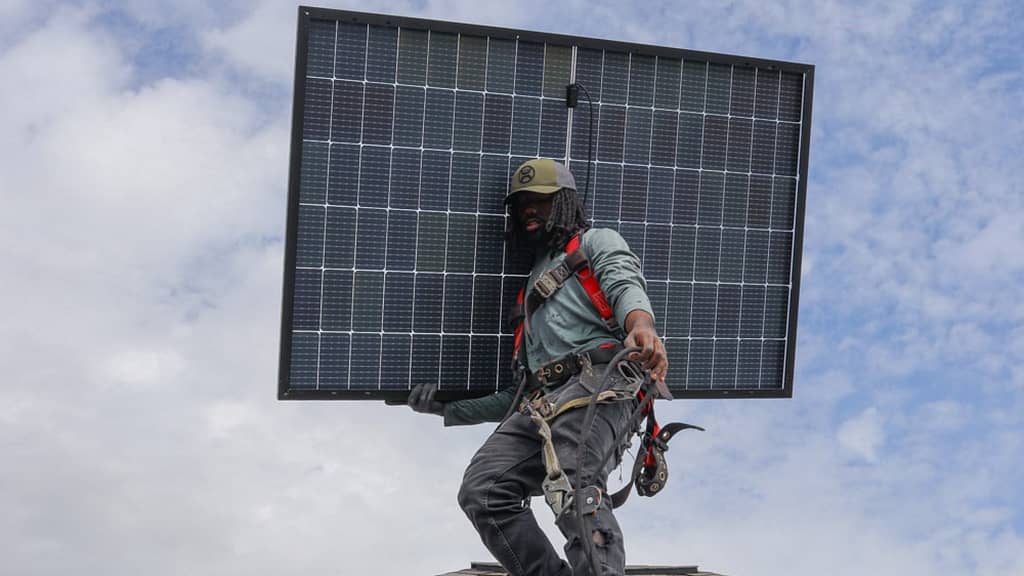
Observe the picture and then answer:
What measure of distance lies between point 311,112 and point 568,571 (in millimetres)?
2909

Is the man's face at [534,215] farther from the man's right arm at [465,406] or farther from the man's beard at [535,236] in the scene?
the man's right arm at [465,406]

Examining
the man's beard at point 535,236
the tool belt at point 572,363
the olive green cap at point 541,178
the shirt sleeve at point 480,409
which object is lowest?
the shirt sleeve at point 480,409

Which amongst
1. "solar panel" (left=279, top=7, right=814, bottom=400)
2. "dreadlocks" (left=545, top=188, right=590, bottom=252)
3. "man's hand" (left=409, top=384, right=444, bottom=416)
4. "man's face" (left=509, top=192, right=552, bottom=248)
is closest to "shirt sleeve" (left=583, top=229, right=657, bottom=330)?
"dreadlocks" (left=545, top=188, right=590, bottom=252)

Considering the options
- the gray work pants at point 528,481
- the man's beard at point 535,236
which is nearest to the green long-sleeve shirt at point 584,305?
the man's beard at point 535,236

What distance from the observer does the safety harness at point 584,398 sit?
19.9ft

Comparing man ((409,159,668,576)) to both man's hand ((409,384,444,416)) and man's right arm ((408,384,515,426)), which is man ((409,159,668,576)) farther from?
man's hand ((409,384,444,416))

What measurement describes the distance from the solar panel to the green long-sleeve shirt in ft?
2.08

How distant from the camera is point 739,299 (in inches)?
314

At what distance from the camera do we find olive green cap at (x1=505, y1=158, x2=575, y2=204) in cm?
693

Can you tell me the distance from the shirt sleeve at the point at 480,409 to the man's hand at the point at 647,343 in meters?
1.30

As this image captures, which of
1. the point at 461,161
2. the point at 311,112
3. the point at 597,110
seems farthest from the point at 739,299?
the point at 311,112

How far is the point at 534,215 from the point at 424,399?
49.3 inches

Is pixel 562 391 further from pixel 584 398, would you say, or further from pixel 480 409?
pixel 480 409

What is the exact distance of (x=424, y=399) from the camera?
23.7 ft
